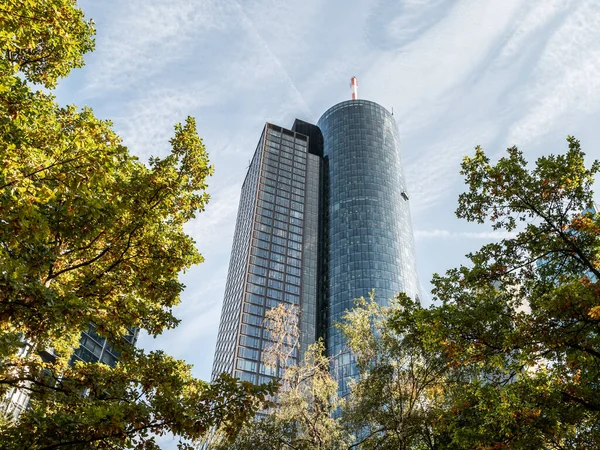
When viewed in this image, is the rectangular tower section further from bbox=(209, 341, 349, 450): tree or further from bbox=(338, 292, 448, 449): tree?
bbox=(338, 292, 448, 449): tree

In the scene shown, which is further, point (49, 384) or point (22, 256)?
point (49, 384)

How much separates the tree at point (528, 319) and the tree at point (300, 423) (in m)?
5.38

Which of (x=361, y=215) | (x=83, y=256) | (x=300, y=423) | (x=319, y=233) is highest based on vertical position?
(x=361, y=215)

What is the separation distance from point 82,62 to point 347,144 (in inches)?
5010

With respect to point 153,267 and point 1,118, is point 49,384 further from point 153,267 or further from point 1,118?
point 1,118

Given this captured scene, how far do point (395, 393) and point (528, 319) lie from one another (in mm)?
7255

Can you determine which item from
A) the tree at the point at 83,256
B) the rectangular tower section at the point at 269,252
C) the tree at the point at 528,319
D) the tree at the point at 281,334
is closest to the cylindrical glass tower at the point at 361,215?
the rectangular tower section at the point at 269,252

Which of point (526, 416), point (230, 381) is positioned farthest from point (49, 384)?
point (526, 416)

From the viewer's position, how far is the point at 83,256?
9773 millimetres

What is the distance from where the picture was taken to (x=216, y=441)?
18969mm

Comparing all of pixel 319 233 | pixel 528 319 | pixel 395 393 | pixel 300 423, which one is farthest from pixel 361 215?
pixel 528 319

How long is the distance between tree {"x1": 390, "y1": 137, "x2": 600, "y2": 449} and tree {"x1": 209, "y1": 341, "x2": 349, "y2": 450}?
5.38 metres

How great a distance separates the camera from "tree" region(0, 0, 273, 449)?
6730 millimetres

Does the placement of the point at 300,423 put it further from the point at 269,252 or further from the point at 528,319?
the point at 269,252
